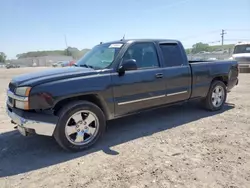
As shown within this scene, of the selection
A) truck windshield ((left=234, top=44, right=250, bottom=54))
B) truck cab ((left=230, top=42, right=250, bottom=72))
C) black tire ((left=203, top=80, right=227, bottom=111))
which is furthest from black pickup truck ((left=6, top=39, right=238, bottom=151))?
truck windshield ((left=234, top=44, right=250, bottom=54))

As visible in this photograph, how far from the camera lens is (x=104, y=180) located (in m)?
2.97

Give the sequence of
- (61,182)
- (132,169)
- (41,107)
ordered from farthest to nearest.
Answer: (41,107) < (132,169) < (61,182)

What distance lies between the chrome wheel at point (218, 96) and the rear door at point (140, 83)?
6.41 ft

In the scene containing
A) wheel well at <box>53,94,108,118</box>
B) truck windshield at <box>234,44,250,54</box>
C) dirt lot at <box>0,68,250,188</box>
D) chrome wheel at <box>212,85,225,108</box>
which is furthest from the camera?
truck windshield at <box>234,44,250,54</box>

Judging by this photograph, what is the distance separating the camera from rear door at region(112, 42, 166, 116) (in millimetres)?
4258

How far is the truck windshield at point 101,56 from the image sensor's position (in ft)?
14.5

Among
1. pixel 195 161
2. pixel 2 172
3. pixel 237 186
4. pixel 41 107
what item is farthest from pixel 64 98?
pixel 237 186

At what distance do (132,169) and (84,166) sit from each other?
712 millimetres

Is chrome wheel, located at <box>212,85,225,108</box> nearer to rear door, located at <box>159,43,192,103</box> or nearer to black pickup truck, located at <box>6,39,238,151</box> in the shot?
black pickup truck, located at <box>6,39,238,151</box>

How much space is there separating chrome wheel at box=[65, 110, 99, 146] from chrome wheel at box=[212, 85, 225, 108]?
Result: 11.6ft

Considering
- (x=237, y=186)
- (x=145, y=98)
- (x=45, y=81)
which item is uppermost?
(x=45, y=81)

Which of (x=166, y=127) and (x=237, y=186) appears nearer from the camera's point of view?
(x=237, y=186)

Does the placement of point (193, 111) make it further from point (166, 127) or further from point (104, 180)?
point (104, 180)

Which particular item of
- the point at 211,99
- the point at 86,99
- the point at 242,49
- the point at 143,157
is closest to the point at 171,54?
the point at 211,99
